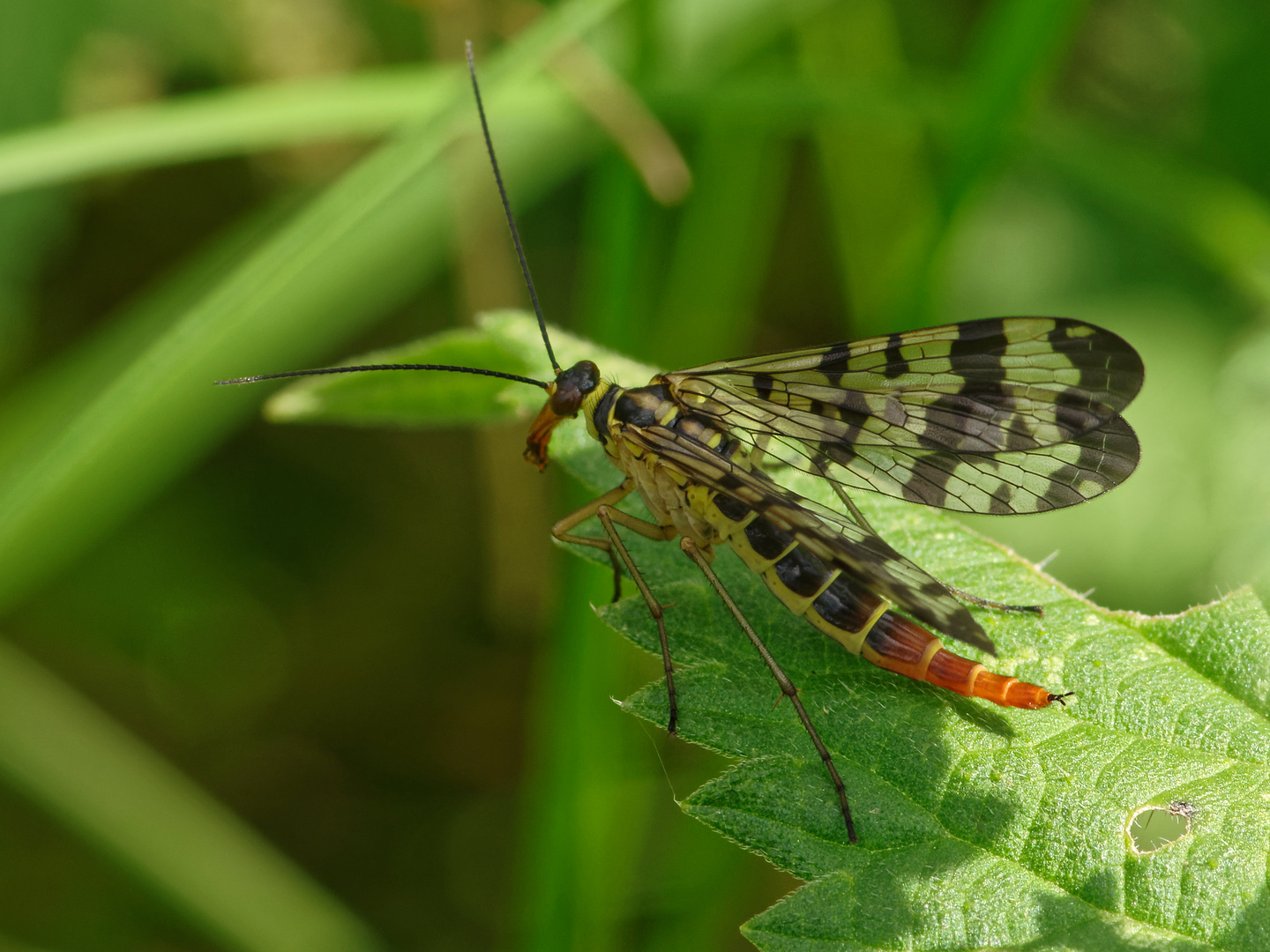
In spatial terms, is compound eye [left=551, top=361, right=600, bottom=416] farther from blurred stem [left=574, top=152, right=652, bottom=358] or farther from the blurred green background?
blurred stem [left=574, top=152, right=652, bottom=358]

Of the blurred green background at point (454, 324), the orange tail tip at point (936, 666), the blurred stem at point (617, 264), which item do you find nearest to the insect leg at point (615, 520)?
the blurred green background at point (454, 324)

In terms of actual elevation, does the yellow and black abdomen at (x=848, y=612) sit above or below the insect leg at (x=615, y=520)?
below

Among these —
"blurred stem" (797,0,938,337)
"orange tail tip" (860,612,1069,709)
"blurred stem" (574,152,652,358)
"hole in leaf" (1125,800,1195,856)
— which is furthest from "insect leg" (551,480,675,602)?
"blurred stem" (797,0,938,337)

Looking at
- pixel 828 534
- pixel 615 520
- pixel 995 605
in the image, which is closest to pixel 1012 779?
pixel 995 605

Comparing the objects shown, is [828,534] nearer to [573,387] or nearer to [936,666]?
[936,666]

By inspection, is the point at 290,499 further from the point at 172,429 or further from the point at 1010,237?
the point at 1010,237

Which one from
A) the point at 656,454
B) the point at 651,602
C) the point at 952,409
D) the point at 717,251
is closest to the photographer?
the point at 651,602

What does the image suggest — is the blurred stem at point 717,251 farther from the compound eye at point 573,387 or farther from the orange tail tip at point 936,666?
the orange tail tip at point 936,666
